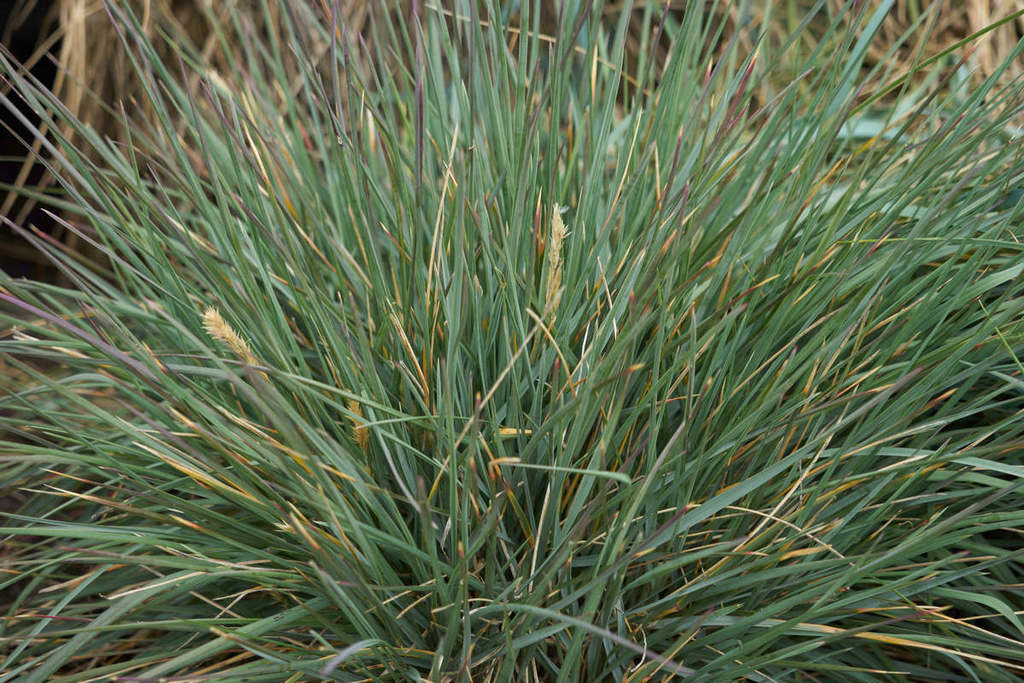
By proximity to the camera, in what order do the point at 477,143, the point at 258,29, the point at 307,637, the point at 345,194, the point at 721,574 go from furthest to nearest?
1. the point at 258,29
2. the point at 345,194
3. the point at 477,143
4. the point at 307,637
5. the point at 721,574

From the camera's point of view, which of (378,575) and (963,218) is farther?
(963,218)

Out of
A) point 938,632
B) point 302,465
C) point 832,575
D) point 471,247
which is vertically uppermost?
point 471,247

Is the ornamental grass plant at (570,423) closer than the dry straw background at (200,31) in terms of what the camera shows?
Yes

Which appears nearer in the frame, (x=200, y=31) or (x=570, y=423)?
(x=570, y=423)

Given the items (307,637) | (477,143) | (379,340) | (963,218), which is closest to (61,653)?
(307,637)

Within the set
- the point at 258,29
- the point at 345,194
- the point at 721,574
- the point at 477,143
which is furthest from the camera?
the point at 258,29

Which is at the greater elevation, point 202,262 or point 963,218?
point 202,262

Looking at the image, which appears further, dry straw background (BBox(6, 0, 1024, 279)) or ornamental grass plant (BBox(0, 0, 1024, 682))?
dry straw background (BBox(6, 0, 1024, 279))

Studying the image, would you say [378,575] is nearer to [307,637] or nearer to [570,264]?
[307,637]
